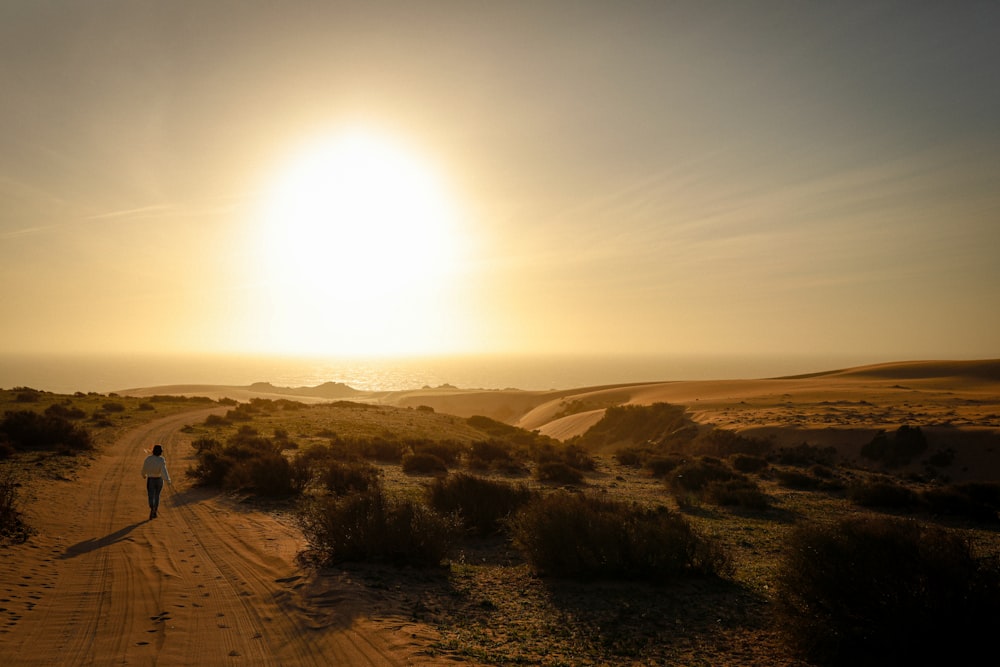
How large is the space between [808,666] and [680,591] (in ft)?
7.79

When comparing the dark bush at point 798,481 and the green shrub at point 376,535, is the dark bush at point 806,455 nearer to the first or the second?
the dark bush at point 798,481

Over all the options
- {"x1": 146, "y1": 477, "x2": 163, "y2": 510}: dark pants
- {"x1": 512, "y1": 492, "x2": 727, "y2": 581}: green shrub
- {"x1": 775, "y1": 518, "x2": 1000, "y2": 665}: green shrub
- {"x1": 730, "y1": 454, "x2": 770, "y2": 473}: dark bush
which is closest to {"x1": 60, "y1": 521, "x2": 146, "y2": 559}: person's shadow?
{"x1": 146, "y1": 477, "x2": 163, "y2": 510}: dark pants

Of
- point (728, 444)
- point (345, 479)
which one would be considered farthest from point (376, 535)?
point (728, 444)

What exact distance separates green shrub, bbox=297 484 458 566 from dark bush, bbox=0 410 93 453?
15.7 metres

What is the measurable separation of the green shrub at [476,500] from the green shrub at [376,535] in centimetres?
259

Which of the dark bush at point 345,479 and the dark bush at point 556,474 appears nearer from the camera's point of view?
the dark bush at point 345,479

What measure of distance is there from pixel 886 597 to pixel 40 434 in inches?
992

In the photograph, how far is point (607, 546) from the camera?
8.44 meters

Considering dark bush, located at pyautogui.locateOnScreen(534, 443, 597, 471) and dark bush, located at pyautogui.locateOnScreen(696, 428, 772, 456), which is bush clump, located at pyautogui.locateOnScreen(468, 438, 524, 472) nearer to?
dark bush, located at pyautogui.locateOnScreen(534, 443, 597, 471)

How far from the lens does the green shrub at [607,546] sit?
830 centimetres

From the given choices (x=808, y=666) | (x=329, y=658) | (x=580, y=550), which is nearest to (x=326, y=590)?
(x=329, y=658)

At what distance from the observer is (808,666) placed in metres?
5.75

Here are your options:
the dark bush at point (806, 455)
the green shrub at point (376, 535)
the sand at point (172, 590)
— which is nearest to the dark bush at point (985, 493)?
the dark bush at point (806, 455)

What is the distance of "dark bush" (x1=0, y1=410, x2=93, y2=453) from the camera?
1902 cm
